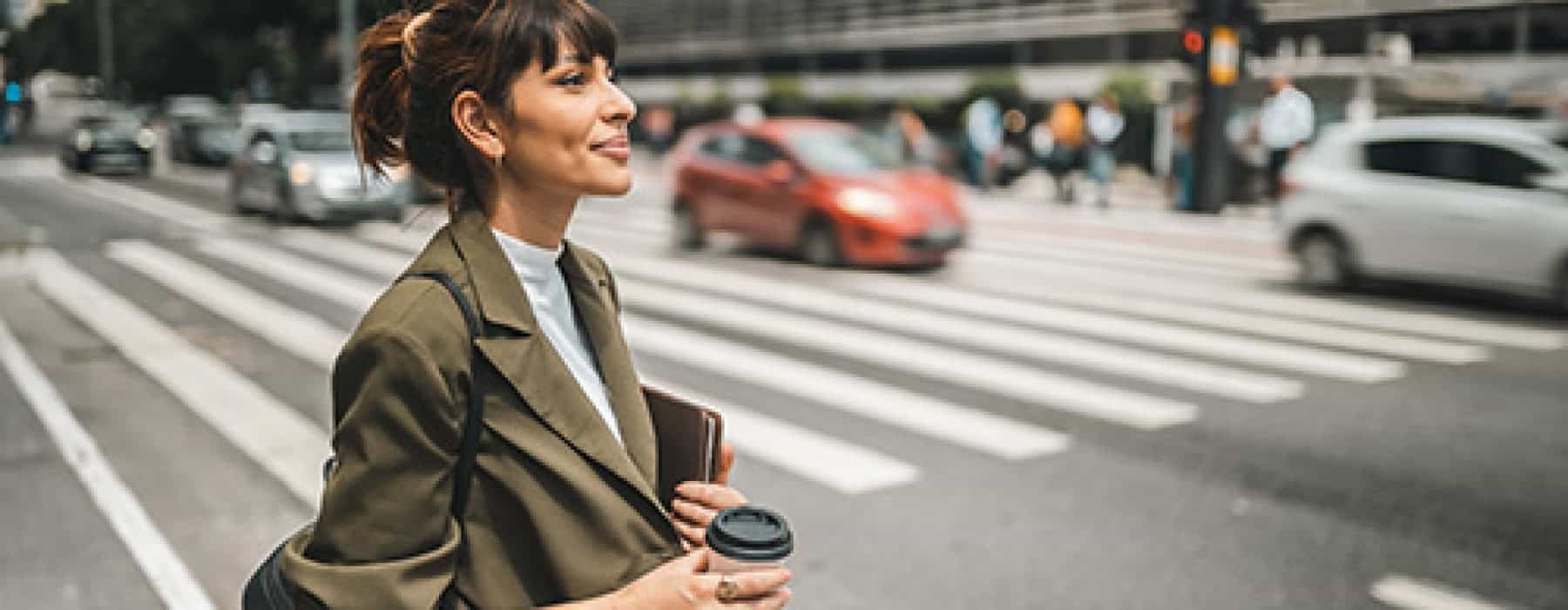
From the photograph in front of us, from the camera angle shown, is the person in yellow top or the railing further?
the railing

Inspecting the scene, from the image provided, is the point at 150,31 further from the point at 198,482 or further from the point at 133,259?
the point at 198,482

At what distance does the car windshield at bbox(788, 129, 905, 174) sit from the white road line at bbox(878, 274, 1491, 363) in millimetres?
2096

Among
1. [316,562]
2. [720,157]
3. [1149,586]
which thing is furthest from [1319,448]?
[720,157]

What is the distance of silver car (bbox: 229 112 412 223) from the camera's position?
17.0 m

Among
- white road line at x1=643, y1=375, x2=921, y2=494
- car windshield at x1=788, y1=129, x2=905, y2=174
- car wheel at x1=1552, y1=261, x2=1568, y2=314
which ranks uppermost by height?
car windshield at x1=788, y1=129, x2=905, y2=174

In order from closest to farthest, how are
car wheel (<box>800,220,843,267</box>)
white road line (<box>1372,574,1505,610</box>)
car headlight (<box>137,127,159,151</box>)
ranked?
white road line (<box>1372,574,1505,610</box>) → car wheel (<box>800,220,843,267</box>) → car headlight (<box>137,127,159,151</box>)

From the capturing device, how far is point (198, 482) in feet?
18.0

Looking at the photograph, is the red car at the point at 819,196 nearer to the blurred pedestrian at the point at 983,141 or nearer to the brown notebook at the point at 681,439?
the blurred pedestrian at the point at 983,141

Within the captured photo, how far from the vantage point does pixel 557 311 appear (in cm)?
165

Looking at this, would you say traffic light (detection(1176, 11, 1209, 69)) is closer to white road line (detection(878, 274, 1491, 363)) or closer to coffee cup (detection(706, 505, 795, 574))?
white road line (detection(878, 274, 1491, 363))

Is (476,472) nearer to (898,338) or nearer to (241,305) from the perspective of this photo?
(898,338)

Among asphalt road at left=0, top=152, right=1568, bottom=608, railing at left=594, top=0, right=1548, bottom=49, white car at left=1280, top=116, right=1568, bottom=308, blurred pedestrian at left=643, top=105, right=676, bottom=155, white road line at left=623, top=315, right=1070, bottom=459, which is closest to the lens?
asphalt road at left=0, top=152, right=1568, bottom=608

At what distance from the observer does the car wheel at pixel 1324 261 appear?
11227mm

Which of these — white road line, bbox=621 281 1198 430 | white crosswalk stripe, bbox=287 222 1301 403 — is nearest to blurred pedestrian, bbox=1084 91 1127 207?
white crosswalk stripe, bbox=287 222 1301 403
